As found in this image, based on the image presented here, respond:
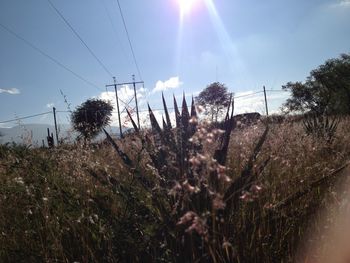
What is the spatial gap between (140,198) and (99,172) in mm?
487

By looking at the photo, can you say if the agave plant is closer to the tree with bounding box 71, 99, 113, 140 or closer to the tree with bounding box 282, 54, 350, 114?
the tree with bounding box 71, 99, 113, 140

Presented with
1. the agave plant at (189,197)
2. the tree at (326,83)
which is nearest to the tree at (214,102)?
the agave plant at (189,197)

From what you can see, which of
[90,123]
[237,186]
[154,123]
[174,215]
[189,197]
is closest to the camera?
[189,197]

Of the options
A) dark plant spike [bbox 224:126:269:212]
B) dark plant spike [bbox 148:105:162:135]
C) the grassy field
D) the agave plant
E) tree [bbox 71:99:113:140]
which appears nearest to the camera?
the agave plant

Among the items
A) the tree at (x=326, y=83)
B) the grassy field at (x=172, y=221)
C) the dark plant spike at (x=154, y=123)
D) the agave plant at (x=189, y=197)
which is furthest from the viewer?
the tree at (x=326, y=83)

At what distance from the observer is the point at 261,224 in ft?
6.17

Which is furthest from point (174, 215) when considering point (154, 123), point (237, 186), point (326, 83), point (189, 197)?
point (326, 83)

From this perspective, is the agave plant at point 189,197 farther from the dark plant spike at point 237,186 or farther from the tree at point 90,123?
the tree at point 90,123

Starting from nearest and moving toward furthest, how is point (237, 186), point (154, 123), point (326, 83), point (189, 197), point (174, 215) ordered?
point (189, 197) → point (174, 215) → point (237, 186) → point (154, 123) → point (326, 83)

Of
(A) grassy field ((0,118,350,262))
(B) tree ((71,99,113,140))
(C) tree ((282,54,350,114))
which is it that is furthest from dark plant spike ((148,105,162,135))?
(C) tree ((282,54,350,114))

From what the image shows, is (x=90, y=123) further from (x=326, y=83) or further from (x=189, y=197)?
(x=326, y=83)

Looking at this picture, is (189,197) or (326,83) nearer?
(189,197)

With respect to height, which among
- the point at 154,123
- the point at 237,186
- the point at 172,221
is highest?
the point at 154,123

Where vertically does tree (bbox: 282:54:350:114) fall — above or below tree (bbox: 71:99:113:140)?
above
